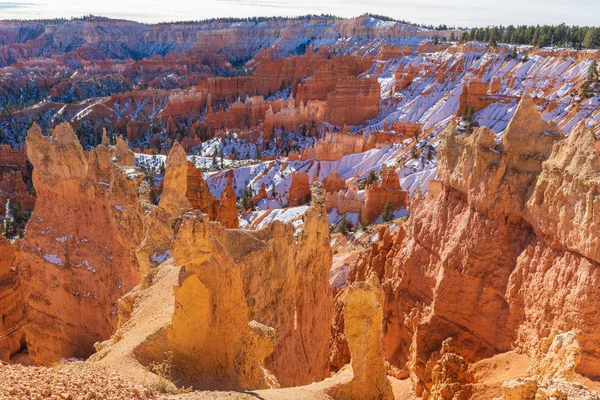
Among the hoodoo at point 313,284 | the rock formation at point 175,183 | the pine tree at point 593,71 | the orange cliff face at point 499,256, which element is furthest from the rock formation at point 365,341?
the pine tree at point 593,71

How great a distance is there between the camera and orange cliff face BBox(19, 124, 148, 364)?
1415 cm

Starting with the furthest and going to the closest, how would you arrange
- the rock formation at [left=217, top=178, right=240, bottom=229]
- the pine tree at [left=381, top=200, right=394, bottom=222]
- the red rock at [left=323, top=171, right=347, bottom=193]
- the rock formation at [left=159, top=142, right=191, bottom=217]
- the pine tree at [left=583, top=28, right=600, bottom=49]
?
the pine tree at [left=583, top=28, right=600, bottom=49] → the red rock at [left=323, top=171, right=347, bottom=193] → the pine tree at [left=381, top=200, right=394, bottom=222] → the rock formation at [left=217, top=178, right=240, bottom=229] → the rock formation at [left=159, top=142, right=191, bottom=217]

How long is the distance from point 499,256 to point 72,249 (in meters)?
11.2

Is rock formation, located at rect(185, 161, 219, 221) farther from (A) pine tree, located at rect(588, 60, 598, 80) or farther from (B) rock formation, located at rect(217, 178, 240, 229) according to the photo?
(A) pine tree, located at rect(588, 60, 598, 80)

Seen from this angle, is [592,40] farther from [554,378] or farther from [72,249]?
[554,378]

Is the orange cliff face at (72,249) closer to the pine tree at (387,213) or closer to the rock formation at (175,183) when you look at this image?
the rock formation at (175,183)

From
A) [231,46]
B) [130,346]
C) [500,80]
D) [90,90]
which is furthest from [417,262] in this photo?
[231,46]

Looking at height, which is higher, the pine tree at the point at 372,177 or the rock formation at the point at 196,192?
the rock formation at the point at 196,192

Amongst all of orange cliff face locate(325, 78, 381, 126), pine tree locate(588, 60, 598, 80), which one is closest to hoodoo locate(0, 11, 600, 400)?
pine tree locate(588, 60, 598, 80)

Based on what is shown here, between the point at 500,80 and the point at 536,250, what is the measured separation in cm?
5850

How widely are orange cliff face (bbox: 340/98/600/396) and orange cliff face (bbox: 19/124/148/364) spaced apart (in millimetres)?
7715

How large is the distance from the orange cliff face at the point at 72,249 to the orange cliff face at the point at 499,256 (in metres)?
7.71

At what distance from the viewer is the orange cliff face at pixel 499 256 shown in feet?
33.8

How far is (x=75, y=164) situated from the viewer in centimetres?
1508
